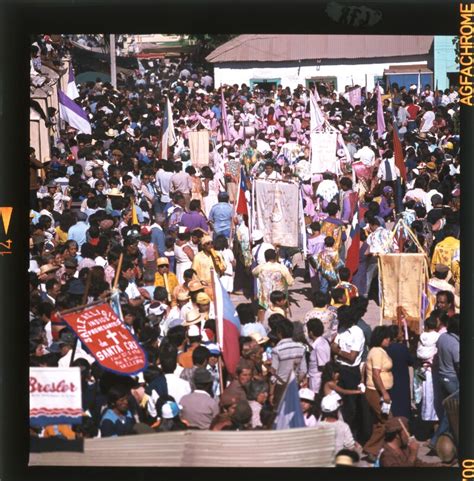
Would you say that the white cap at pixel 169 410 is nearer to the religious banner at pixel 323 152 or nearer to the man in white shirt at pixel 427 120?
the religious banner at pixel 323 152

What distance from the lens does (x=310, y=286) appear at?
57.8ft

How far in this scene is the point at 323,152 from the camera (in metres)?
20.3

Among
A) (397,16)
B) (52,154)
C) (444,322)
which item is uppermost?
(397,16)

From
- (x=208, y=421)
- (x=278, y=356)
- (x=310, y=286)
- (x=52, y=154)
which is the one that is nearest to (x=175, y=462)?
(x=208, y=421)

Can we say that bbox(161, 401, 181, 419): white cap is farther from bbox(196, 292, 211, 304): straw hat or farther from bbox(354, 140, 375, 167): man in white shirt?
bbox(354, 140, 375, 167): man in white shirt

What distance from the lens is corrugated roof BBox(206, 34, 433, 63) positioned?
31703 millimetres

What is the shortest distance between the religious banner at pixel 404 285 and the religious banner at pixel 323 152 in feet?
21.9

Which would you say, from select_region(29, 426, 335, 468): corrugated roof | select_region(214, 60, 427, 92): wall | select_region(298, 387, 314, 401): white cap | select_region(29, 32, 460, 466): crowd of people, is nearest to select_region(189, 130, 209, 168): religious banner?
select_region(29, 32, 460, 466): crowd of people

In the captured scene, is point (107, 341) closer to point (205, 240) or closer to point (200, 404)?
point (200, 404)

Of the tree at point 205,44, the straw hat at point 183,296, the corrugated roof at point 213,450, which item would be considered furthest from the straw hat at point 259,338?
the tree at point 205,44

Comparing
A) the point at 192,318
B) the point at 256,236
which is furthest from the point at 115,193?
the point at 192,318

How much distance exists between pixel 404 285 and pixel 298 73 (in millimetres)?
19840

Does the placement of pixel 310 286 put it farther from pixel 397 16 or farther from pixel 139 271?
pixel 397 16

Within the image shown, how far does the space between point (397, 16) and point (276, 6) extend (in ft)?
4.20
